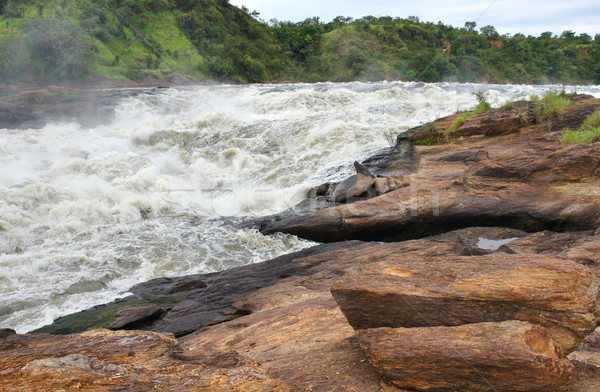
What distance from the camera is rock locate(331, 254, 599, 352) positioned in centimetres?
257

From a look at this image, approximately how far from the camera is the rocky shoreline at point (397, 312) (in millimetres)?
2480

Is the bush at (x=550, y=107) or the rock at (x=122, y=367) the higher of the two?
the bush at (x=550, y=107)

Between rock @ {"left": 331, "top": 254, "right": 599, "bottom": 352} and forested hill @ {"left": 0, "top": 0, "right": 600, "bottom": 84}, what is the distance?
28.4 m

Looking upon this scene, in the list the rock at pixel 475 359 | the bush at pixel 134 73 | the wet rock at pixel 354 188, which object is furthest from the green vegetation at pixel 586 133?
the bush at pixel 134 73

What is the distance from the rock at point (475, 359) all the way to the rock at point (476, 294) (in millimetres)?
135

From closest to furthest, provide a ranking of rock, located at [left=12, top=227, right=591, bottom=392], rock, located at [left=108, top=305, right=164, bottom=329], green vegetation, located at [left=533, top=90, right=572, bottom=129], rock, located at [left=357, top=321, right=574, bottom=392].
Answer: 1. rock, located at [left=357, top=321, right=574, bottom=392]
2. rock, located at [left=12, top=227, right=591, bottom=392]
3. rock, located at [left=108, top=305, right=164, bottom=329]
4. green vegetation, located at [left=533, top=90, right=572, bottom=129]

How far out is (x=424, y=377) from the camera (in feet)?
8.26

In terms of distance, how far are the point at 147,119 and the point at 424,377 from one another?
16540 mm

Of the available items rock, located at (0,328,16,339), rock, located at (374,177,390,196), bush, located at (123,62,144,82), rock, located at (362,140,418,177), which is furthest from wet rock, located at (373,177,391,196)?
bush, located at (123,62,144,82)

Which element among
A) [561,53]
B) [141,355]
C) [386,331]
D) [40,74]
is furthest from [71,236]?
[561,53]

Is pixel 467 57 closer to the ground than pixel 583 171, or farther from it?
farther from it

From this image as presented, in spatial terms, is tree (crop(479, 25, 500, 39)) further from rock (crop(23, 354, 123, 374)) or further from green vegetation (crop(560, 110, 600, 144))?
rock (crop(23, 354, 123, 374))

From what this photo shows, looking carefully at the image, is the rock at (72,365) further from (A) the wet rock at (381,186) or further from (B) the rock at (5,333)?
(A) the wet rock at (381,186)

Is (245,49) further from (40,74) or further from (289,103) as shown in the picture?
(289,103)
